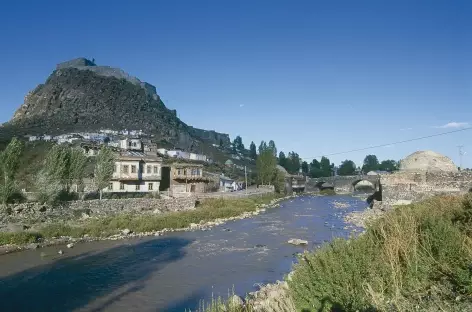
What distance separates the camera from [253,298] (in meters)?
14.3

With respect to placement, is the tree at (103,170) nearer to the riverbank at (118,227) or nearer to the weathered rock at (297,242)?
the riverbank at (118,227)

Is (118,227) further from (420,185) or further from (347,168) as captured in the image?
(347,168)

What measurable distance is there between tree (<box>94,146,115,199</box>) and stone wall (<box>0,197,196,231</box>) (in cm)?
636

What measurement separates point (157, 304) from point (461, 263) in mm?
12342

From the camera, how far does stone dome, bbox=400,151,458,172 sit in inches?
2030

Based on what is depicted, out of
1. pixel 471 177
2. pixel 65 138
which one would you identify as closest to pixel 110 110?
pixel 65 138

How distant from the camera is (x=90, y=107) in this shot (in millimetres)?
144125

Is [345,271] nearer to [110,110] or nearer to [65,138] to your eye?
[65,138]

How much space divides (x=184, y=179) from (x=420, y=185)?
37.2 metres

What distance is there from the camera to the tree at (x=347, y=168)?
550 feet

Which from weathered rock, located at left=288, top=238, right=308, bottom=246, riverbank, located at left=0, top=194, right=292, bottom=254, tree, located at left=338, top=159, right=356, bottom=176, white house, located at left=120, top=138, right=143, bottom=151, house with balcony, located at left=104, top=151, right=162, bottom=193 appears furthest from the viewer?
tree, located at left=338, top=159, right=356, bottom=176

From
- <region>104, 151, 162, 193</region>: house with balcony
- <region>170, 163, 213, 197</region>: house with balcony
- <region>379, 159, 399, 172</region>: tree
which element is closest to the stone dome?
<region>170, 163, 213, 197</region>: house with balcony

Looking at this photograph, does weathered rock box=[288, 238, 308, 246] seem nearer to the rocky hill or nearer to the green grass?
the green grass

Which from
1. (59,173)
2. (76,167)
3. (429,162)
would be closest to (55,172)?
(59,173)
